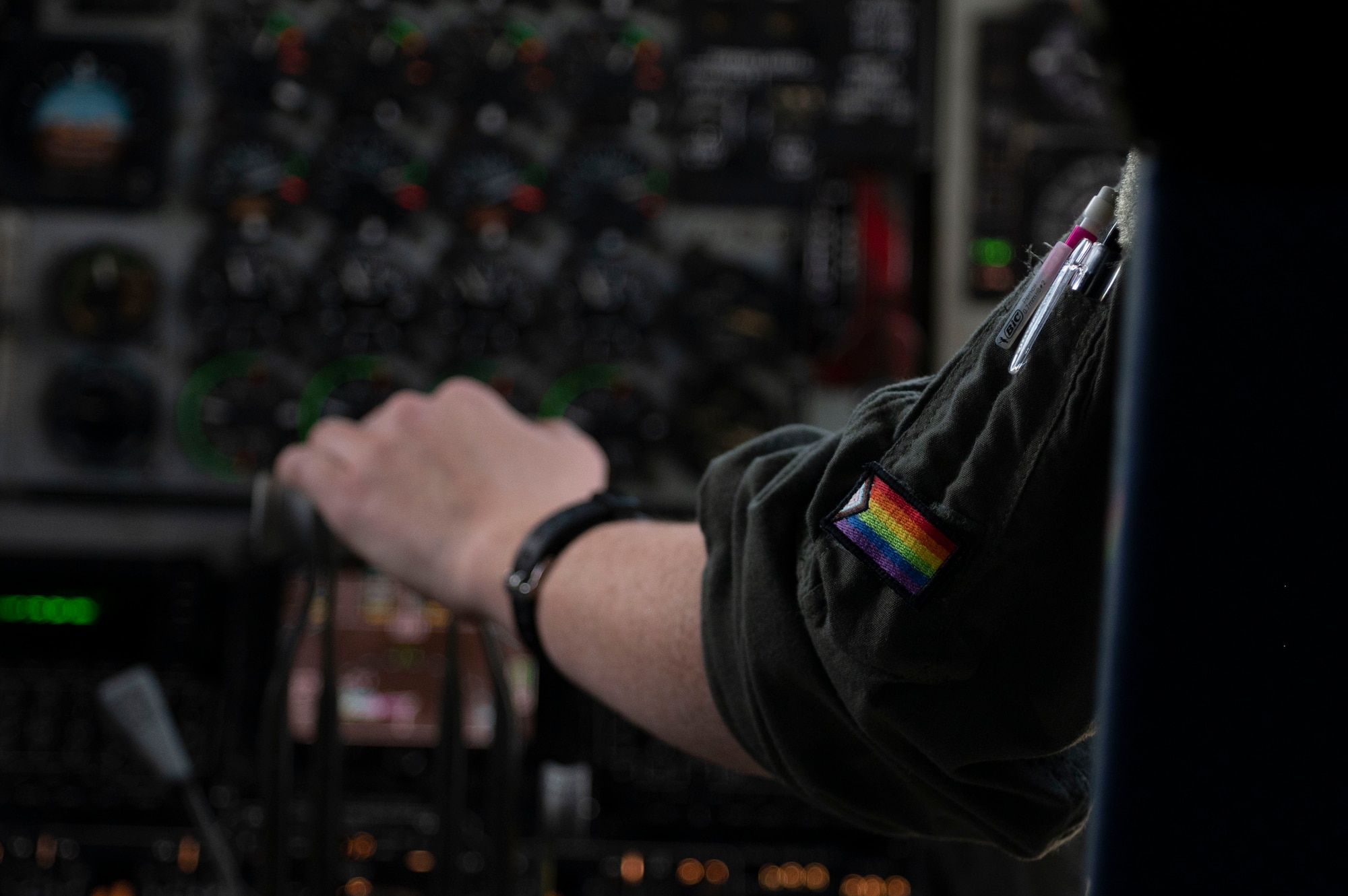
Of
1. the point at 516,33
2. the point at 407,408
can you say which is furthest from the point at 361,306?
the point at 407,408

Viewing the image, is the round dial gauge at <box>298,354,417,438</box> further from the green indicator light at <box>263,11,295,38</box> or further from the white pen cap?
the white pen cap

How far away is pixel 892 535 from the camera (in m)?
0.36

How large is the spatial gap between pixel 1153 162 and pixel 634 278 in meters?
2.12

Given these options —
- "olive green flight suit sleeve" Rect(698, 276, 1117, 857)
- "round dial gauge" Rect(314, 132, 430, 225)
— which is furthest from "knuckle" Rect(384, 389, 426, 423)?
"round dial gauge" Rect(314, 132, 430, 225)

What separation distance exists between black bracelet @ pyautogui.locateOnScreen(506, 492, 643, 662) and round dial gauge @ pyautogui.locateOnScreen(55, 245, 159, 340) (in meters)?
1.79

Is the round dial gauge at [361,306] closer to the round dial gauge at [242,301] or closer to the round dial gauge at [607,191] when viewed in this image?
the round dial gauge at [242,301]

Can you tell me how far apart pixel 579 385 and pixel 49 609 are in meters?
0.94

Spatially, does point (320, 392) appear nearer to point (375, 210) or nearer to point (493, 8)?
point (375, 210)

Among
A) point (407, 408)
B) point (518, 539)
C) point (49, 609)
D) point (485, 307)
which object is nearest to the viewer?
point (518, 539)

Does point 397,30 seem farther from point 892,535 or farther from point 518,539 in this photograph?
point 892,535

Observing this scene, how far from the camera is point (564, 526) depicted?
2.23 ft

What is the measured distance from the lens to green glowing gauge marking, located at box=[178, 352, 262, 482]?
2.22 meters

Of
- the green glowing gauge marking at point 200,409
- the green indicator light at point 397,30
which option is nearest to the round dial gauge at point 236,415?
the green glowing gauge marking at point 200,409

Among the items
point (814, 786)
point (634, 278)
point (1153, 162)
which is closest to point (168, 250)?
point (634, 278)
